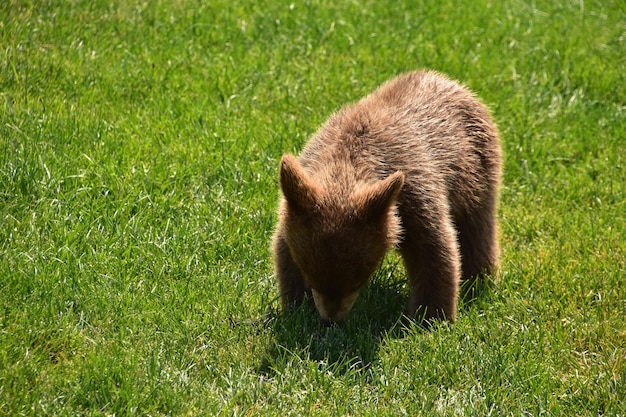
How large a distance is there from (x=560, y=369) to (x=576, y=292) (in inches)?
36.1

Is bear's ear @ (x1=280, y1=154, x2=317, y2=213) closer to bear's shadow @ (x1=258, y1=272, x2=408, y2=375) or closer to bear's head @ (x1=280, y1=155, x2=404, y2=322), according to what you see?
bear's head @ (x1=280, y1=155, x2=404, y2=322)

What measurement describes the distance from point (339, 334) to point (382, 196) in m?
0.94

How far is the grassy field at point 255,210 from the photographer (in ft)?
18.1

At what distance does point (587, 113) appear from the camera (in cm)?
910

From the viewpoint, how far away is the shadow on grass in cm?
575

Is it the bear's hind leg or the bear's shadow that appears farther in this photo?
the bear's hind leg

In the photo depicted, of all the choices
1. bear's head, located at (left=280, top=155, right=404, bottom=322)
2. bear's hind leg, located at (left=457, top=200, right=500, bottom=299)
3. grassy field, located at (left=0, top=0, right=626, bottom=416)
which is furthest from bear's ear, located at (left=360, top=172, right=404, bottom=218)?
bear's hind leg, located at (left=457, top=200, right=500, bottom=299)

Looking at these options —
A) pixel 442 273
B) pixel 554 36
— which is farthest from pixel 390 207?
pixel 554 36

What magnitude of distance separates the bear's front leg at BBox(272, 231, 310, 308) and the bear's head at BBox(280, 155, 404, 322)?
331 millimetres

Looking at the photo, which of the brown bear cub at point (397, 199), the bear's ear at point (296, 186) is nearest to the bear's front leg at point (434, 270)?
the brown bear cub at point (397, 199)

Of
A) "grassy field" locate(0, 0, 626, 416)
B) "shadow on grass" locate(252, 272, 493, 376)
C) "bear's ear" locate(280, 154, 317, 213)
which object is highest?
"bear's ear" locate(280, 154, 317, 213)

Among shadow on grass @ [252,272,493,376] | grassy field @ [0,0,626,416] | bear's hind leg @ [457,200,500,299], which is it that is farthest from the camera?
bear's hind leg @ [457,200,500,299]

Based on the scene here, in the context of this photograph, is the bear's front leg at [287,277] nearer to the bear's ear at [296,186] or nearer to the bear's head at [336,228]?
the bear's head at [336,228]

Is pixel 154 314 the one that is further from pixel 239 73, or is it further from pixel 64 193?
pixel 239 73
